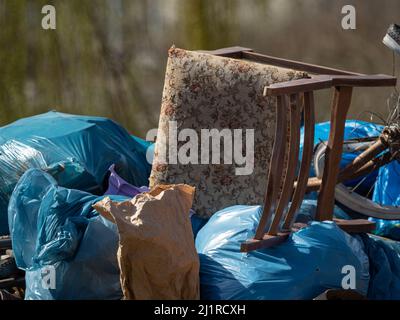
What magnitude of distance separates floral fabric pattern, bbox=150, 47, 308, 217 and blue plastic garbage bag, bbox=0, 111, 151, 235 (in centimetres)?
43

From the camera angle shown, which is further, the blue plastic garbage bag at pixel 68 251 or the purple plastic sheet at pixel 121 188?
the purple plastic sheet at pixel 121 188

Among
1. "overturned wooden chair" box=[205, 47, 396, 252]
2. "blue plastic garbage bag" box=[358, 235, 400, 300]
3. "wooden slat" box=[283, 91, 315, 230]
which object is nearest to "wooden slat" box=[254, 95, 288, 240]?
"overturned wooden chair" box=[205, 47, 396, 252]

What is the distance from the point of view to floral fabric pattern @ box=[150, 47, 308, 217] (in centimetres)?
437

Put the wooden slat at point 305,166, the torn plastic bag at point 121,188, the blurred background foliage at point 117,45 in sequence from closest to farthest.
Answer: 1. the wooden slat at point 305,166
2. the torn plastic bag at point 121,188
3. the blurred background foliage at point 117,45

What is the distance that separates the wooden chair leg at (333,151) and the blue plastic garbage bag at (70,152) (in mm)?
1197

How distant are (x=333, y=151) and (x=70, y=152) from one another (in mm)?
1418

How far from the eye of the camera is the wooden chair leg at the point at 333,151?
4.02 m

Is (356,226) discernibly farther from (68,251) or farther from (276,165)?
(68,251)

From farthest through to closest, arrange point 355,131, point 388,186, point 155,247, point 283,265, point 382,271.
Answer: point 355,131 → point 388,186 → point 382,271 → point 283,265 → point 155,247

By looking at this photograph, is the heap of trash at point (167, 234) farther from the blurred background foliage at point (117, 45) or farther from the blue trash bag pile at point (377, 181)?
the blurred background foliage at point (117, 45)

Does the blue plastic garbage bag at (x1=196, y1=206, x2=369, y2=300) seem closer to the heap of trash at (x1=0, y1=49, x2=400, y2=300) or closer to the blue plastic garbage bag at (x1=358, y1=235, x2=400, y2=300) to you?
the heap of trash at (x1=0, y1=49, x2=400, y2=300)

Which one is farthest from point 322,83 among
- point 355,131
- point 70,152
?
point 70,152

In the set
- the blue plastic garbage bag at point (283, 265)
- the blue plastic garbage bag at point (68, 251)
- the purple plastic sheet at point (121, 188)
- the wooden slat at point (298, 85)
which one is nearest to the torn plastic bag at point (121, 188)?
the purple plastic sheet at point (121, 188)

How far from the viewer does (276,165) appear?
12.6 feet
